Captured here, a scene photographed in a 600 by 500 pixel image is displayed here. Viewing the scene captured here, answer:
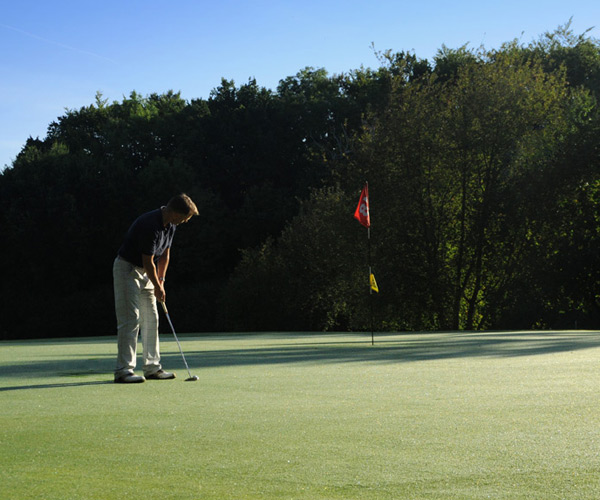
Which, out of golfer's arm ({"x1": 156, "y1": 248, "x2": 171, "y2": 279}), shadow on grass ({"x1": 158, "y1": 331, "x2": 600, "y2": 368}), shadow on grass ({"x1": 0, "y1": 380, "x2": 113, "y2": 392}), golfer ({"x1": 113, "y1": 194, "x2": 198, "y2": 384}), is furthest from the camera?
shadow on grass ({"x1": 158, "y1": 331, "x2": 600, "y2": 368})

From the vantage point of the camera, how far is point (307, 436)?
4551mm

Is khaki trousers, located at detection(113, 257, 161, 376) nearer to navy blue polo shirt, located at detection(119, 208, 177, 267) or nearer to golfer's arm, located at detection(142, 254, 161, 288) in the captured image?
navy blue polo shirt, located at detection(119, 208, 177, 267)

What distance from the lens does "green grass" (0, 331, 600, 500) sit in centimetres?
334

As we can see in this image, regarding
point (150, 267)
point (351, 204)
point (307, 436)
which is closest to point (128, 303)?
point (150, 267)

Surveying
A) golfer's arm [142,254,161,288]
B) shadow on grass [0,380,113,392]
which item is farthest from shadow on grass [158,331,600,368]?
golfer's arm [142,254,161,288]

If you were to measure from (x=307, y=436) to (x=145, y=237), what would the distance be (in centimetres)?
385

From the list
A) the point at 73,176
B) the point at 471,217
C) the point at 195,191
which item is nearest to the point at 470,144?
the point at 471,217

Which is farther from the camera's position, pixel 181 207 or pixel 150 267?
pixel 150 267

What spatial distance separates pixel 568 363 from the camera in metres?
10.0

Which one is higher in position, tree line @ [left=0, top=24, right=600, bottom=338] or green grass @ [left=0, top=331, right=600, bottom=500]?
tree line @ [left=0, top=24, right=600, bottom=338]

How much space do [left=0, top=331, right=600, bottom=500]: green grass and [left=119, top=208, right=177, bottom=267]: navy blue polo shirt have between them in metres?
1.27

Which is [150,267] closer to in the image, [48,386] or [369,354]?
[48,386]

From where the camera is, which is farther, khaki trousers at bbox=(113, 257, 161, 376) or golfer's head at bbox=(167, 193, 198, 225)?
khaki trousers at bbox=(113, 257, 161, 376)

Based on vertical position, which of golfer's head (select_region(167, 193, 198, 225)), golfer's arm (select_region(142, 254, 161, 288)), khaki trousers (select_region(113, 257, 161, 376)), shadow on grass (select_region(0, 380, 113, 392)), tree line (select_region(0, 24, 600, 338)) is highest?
tree line (select_region(0, 24, 600, 338))
